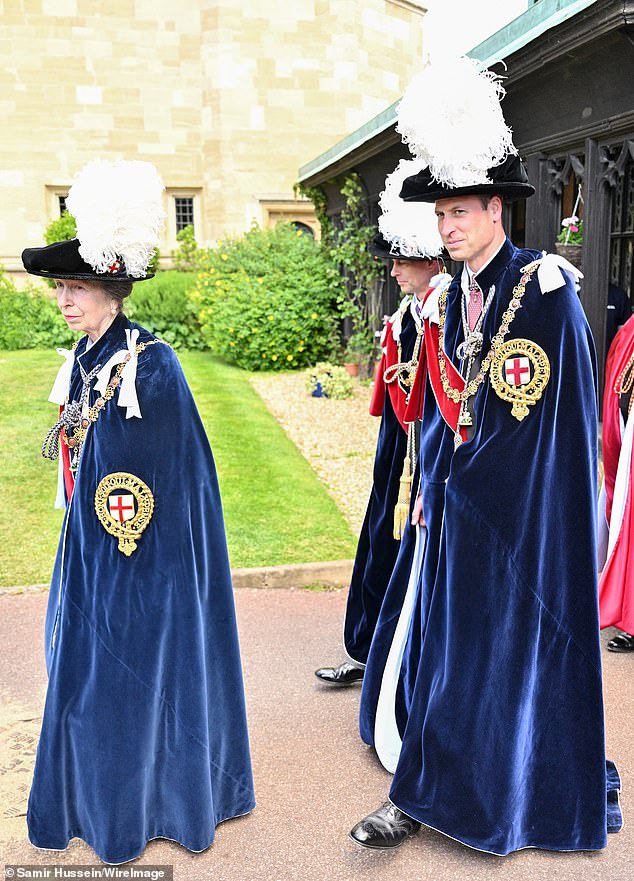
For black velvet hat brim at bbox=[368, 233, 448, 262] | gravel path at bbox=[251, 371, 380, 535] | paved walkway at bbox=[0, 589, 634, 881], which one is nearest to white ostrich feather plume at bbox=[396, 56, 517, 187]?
black velvet hat brim at bbox=[368, 233, 448, 262]

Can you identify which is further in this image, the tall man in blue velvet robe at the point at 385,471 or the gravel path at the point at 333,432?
the gravel path at the point at 333,432

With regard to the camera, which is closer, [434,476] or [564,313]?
[564,313]

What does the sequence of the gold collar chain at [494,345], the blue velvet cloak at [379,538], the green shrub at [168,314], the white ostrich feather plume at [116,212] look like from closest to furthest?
the white ostrich feather plume at [116,212], the gold collar chain at [494,345], the blue velvet cloak at [379,538], the green shrub at [168,314]

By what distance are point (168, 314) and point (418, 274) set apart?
48.7 ft

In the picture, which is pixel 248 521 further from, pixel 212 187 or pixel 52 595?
pixel 212 187

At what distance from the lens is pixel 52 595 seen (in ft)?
10.5

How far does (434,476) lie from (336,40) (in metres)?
23.0

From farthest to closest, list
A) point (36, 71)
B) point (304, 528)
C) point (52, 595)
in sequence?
point (36, 71)
point (304, 528)
point (52, 595)

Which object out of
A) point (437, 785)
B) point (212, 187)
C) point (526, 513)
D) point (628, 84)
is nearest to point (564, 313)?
point (526, 513)

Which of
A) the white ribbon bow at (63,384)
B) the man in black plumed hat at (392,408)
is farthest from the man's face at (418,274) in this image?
the white ribbon bow at (63,384)

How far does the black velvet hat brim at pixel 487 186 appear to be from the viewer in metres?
2.96

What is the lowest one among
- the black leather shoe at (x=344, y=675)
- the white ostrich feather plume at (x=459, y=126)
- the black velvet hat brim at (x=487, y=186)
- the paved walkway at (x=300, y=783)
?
the paved walkway at (x=300, y=783)

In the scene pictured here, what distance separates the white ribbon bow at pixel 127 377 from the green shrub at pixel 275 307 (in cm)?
1194

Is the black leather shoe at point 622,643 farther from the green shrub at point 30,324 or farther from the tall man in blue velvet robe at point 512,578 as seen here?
the green shrub at point 30,324
